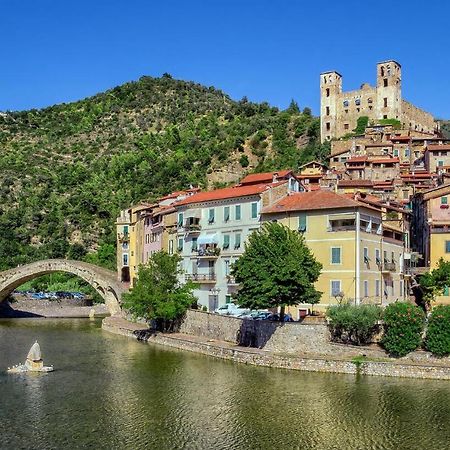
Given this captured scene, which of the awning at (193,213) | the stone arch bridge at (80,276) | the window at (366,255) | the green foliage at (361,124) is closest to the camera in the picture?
the window at (366,255)

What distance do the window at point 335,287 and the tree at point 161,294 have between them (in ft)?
40.4

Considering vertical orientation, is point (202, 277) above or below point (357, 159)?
below

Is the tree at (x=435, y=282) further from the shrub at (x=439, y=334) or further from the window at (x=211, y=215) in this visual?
the window at (x=211, y=215)

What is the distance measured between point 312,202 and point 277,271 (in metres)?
9.46

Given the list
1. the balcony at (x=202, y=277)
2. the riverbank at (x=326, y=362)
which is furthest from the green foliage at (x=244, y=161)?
the riverbank at (x=326, y=362)

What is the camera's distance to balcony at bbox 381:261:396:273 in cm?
5144

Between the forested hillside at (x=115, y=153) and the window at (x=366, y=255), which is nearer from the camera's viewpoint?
the window at (x=366, y=255)

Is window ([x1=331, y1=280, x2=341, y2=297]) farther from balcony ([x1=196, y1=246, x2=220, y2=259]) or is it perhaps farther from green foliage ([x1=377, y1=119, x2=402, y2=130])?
green foliage ([x1=377, y1=119, x2=402, y2=130])

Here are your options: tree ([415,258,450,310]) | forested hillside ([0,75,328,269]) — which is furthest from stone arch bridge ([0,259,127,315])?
tree ([415,258,450,310])

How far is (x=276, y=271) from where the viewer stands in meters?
43.4

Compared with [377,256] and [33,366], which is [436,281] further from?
[33,366]

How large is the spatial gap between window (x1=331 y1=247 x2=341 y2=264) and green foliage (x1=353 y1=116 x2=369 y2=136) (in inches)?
3031

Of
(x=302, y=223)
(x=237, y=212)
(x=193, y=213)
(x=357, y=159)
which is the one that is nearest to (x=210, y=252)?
(x=237, y=212)

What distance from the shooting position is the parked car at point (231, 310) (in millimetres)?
53531
